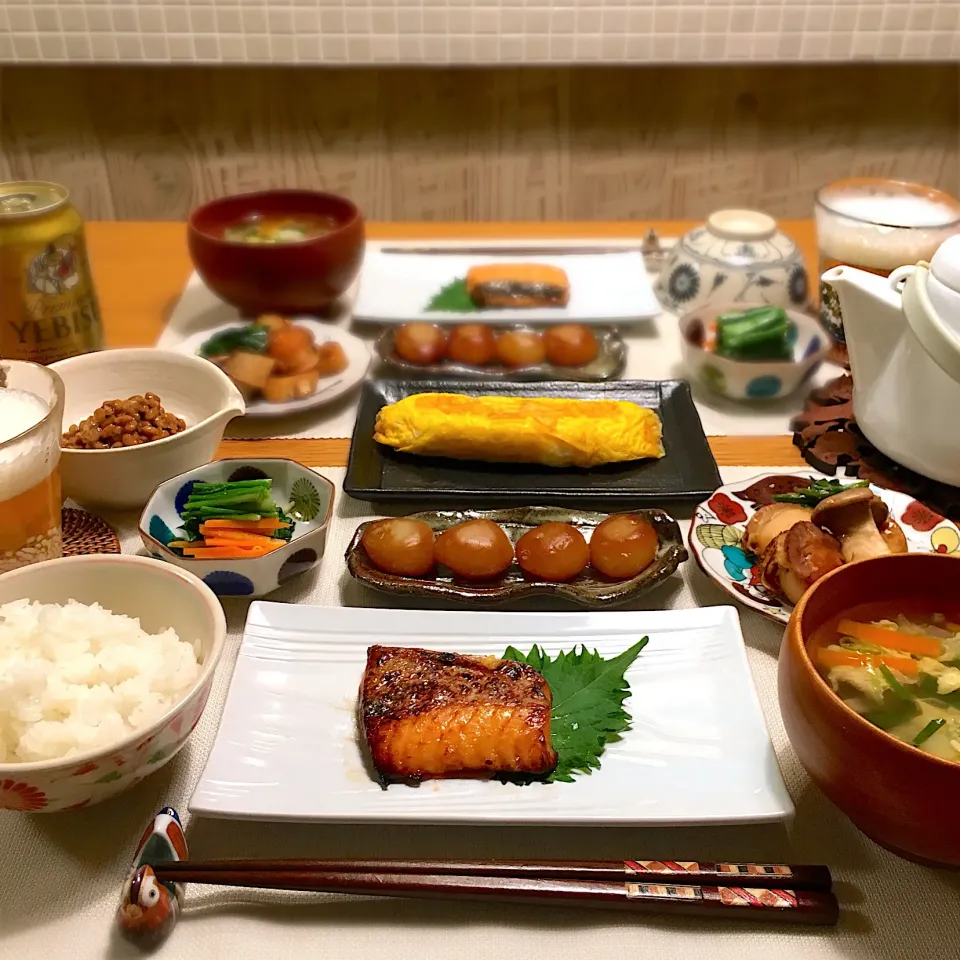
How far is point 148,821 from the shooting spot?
0.80 metres

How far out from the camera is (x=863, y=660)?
2.54 ft

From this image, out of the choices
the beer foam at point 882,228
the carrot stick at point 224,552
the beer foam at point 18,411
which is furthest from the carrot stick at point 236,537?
the beer foam at point 882,228

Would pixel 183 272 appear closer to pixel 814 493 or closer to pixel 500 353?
pixel 500 353

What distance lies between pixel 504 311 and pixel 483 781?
109 cm

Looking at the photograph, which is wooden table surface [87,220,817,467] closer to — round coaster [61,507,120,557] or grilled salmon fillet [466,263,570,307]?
round coaster [61,507,120,557]

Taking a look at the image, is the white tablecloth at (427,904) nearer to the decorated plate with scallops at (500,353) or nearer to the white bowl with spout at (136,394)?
the white bowl with spout at (136,394)

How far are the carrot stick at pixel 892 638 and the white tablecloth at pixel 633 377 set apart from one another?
0.60m

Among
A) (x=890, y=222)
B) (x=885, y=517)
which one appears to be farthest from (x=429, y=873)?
(x=890, y=222)

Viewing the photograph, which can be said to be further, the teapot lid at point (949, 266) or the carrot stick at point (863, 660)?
the teapot lid at point (949, 266)

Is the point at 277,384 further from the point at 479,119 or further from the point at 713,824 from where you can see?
the point at 479,119

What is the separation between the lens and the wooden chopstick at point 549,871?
0.72 m

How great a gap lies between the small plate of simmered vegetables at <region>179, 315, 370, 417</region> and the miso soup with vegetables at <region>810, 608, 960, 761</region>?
34.0 inches

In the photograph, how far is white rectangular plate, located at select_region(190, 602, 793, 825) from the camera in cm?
76

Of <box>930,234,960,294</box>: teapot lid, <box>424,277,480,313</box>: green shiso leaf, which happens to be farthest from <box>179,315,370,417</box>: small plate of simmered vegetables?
<box>930,234,960,294</box>: teapot lid
